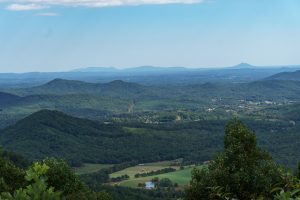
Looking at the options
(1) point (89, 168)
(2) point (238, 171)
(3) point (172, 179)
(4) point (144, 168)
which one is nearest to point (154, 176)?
(3) point (172, 179)

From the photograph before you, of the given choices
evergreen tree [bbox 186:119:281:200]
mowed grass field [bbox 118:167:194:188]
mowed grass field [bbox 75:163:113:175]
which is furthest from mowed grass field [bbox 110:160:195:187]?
evergreen tree [bbox 186:119:281:200]

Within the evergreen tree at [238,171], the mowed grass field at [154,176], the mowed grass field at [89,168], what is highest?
the evergreen tree at [238,171]

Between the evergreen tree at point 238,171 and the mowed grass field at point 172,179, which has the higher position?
the evergreen tree at point 238,171

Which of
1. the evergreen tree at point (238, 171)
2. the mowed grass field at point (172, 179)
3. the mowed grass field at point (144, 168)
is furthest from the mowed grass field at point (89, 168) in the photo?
the evergreen tree at point (238, 171)

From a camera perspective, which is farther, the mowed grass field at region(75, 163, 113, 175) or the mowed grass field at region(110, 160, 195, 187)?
the mowed grass field at region(75, 163, 113, 175)

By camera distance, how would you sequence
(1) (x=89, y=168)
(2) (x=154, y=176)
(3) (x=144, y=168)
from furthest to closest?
(1) (x=89, y=168) → (3) (x=144, y=168) → (2) (x=154, y=176)

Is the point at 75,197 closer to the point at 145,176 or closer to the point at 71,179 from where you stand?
the point at 71,179

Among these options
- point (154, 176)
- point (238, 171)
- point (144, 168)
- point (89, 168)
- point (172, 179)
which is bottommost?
point (89, 168)

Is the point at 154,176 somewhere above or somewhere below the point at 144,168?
above

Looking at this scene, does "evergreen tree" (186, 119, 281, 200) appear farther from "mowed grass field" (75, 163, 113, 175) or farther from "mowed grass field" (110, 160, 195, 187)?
"mowed grass field" (75, 163, 113, 175)

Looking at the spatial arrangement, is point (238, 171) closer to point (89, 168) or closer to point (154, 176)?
point (154, 176)

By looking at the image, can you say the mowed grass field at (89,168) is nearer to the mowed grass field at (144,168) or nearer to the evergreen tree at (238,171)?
the mowed grass field at (144,168)
